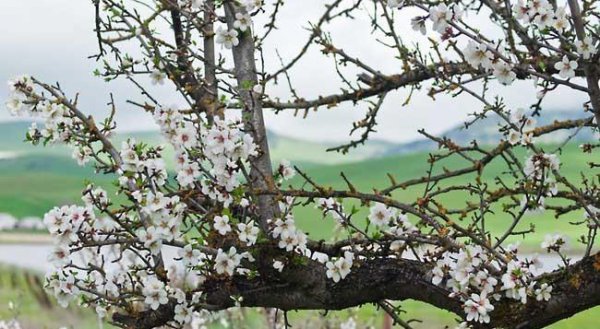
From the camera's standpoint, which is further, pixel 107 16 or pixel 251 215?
pixel 107 16

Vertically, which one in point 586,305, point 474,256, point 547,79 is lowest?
point 586,305

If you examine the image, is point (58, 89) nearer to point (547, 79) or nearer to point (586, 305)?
point (547, 79)

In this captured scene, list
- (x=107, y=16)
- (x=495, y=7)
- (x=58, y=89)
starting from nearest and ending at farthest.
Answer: (x=495, y=7)
(x=58, y=89)
(x=107, y=16)

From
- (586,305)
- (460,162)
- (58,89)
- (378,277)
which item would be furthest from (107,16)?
(460,162)

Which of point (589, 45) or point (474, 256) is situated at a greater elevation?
point (589, 45)

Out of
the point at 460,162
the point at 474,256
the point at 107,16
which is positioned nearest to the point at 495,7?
the point at 474,256

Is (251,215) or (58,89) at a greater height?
(58,89)

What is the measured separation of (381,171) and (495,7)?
18.2 metres

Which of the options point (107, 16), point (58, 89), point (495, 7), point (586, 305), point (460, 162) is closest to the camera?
point (495, 7)

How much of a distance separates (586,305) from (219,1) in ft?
6.75

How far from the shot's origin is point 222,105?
4.11m

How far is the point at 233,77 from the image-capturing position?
412 cm

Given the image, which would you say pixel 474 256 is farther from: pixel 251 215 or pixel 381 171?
pixel 381 171

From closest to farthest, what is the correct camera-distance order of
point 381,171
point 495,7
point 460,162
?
point 495,7 < point 460,162 < point 381,171
